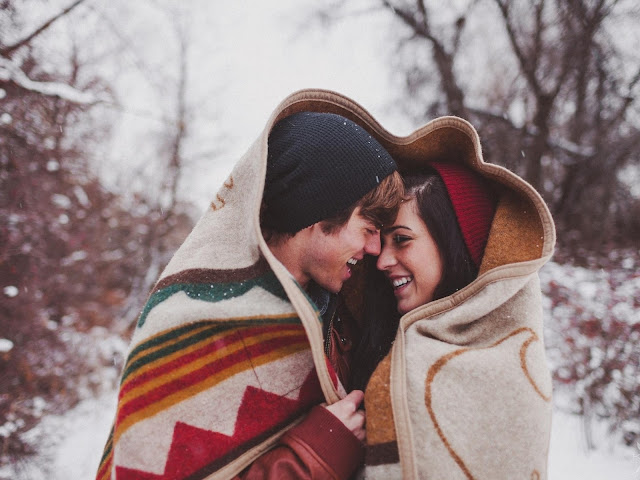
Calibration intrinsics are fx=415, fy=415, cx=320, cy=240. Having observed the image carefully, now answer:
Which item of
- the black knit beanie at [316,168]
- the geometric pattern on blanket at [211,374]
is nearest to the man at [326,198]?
the black knit beanie at [316,168]

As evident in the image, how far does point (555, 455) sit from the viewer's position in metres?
3.90

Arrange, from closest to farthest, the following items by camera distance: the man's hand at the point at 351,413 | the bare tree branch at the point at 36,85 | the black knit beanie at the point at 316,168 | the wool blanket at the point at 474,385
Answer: the wool blanket at the point at 474,385, the man's hand at the point at 351,413, the black knit beanie at the point at 316,168, the bare tree branch at the point at 36,85

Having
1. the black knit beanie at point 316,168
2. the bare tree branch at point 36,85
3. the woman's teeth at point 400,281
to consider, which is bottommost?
the woman's teeth at point 400,281

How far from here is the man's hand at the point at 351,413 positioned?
4.63 ft

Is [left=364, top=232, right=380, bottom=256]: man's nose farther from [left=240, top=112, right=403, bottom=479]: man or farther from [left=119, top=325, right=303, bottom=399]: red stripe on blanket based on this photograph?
[left=119, top=325, right=303, bottom=399]: red stripe on blanket

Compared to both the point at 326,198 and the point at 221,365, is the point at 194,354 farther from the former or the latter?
the point at 326,198

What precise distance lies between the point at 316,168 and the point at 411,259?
61 cm

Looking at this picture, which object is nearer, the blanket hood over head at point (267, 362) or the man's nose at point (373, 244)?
the blanket hood over head at point (267, 362)

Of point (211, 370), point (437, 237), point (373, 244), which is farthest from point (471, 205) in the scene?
point (211, 370)

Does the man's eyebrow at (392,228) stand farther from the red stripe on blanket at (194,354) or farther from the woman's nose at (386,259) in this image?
the red stripe on blanket at (194,354)

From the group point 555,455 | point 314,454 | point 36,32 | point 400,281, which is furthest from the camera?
point 555,455

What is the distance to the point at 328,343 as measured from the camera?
1881 mm

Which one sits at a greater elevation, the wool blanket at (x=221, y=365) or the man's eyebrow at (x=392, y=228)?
the man's eyebrow at (x=392, y=228)

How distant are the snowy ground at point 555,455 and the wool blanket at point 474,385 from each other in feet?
9.81
